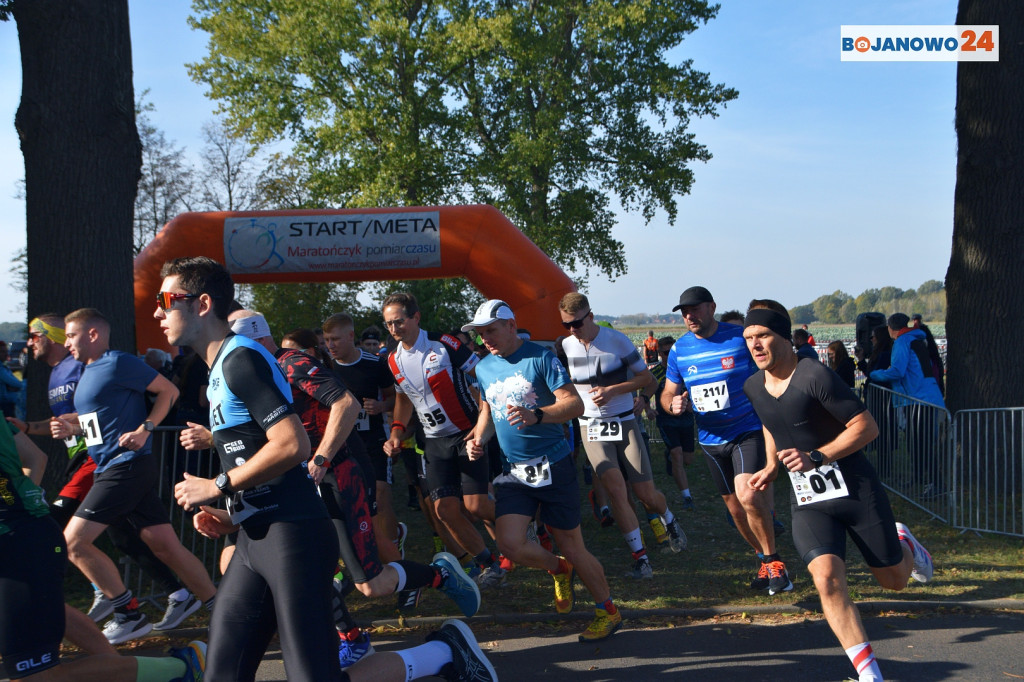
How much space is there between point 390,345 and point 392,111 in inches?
758

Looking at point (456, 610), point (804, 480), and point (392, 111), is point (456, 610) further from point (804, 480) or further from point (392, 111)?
point (392, 111)

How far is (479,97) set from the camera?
2888cm

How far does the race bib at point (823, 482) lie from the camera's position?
4.32 m

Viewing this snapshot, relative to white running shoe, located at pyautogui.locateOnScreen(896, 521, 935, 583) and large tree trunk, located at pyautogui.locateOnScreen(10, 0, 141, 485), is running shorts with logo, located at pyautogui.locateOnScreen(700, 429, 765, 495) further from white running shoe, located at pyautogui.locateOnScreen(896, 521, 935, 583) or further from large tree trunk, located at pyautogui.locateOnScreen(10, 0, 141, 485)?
large tree trunk, located at pyautogui.locateOnScreen(10, 0, 141, 485)

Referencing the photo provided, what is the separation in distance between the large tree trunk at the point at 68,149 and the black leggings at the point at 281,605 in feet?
17.1

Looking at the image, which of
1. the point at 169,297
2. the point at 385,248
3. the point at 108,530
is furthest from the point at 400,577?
the point at 385,248

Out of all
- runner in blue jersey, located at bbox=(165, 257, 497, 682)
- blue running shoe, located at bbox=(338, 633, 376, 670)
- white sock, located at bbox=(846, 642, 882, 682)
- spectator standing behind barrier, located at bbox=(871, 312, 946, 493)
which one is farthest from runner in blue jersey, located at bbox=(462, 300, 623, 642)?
spectator standing behind barrier, located at bbox=(871, 312, 946, 493)

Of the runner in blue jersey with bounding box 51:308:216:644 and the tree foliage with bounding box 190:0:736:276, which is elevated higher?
the tree foliage with bounding box 190:0:736:276

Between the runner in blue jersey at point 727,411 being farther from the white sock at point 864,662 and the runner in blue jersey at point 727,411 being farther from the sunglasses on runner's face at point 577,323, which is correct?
the white sock at point 864,662

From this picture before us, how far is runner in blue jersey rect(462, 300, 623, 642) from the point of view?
527 cm

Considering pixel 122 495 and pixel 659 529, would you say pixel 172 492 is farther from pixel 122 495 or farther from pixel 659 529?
pixel 659 529

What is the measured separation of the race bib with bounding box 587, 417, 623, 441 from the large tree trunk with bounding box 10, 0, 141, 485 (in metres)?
4.54

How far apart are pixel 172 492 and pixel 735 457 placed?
15.6ft

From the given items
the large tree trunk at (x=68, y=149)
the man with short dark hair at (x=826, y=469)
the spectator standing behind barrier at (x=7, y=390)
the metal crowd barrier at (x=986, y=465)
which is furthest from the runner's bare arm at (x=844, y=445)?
the spectator standing behind barrier at (x=7, y=390)
